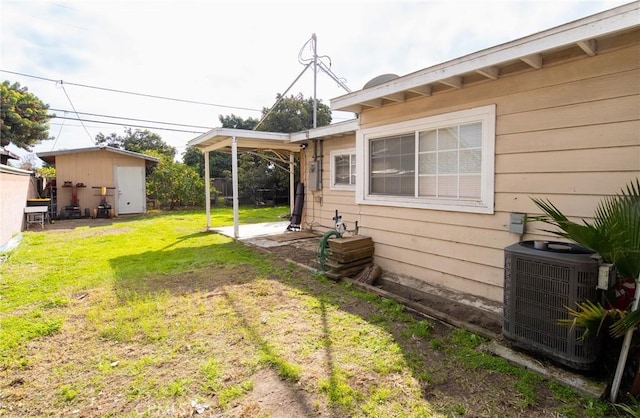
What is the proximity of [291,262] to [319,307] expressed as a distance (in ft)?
6.31

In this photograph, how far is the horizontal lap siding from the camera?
7.95 feet

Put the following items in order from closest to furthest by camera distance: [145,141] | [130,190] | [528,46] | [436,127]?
[528,46]
[436,127]
[130,190]
[145,141]

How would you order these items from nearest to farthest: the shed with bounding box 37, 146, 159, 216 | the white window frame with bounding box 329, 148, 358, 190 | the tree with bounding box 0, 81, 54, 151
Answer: the white window frame with bounding box 329, 148, 358, 190 < the shed with bounding box 37, 146, 159, 216 < the tree with bounding box 0, 81, 54, 151

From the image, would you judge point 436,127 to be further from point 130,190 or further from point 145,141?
point 145,141

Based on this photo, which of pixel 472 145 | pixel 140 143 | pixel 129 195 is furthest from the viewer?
pixel 140 143

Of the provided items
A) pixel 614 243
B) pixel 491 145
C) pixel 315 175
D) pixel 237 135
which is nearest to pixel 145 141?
pixel 237 135

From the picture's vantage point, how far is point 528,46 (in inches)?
104

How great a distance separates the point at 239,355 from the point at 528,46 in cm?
354

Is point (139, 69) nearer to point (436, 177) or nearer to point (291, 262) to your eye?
point (291, 262)

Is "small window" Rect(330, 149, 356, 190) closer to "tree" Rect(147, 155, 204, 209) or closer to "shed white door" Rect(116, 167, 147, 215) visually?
"tree" Rect(147, 155, 204, 209)

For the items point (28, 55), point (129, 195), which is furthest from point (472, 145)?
point (28, 55)

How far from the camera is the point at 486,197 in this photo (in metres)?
3.26

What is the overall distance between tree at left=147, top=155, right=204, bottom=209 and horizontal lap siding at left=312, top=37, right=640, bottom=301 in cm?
1297

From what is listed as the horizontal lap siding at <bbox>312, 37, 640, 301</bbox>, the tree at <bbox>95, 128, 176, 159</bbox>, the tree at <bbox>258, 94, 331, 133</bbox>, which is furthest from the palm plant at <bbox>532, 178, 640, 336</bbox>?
the tree at <bbox>95, 128, 176, 159</bbox>
